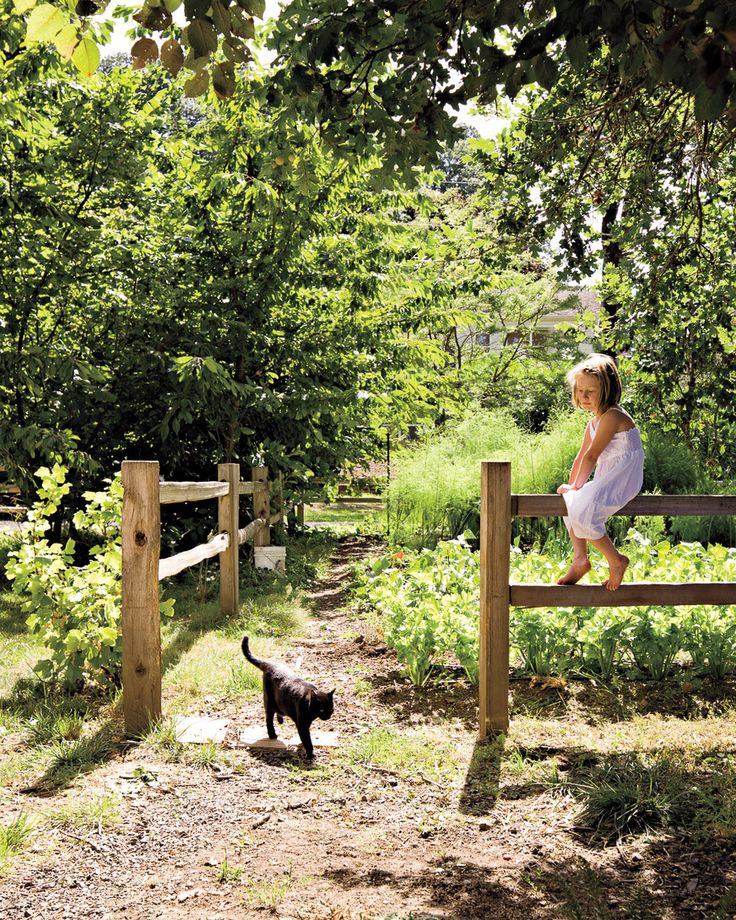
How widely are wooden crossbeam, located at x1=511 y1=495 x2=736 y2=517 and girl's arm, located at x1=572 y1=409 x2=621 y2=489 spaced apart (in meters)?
0.21

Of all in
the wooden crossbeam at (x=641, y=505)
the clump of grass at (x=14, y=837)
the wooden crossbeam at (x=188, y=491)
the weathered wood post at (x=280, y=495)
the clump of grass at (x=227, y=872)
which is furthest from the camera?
the weathered wood post at (x=280, y=495)

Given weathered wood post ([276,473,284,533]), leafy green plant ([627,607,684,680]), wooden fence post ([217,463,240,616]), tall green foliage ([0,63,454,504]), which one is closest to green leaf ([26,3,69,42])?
leafy green plant ([627,607,684,680])

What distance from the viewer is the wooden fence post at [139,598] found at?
14.2 feet

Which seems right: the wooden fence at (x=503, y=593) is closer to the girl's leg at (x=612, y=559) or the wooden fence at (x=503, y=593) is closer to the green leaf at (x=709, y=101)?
the girl's leg at (x=612, y=559)

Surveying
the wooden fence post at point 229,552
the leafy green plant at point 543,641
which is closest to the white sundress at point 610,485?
the leafy green plant at point 543,641

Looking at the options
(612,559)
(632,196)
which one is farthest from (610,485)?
(632,196)

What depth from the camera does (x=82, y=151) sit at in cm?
820

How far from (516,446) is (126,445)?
16.7 ft

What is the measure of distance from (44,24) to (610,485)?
9.98 ft

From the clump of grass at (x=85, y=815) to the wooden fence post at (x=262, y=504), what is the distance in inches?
235

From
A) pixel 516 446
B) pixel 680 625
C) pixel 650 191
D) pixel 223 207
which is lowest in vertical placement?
pixel 680 625

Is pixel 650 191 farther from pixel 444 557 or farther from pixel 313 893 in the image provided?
pixel 313 893

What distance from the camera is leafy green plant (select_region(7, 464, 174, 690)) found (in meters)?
4.68

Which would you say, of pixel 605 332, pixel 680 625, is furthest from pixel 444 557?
pixel 605 332
